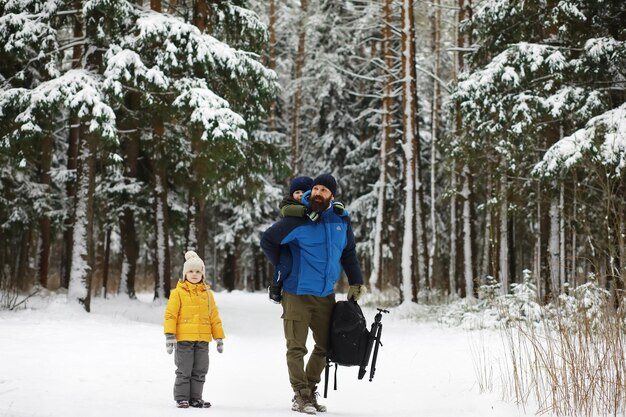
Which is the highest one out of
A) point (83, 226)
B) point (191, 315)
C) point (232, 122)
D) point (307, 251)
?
point (232, 122)

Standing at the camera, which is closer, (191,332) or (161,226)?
(191,332)

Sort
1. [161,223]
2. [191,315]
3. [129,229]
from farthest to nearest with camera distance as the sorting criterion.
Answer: [129,229], [161,223], [191,315]

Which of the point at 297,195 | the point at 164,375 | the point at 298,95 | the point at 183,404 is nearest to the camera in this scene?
the point at 183,404

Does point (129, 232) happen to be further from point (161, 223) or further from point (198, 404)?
point (198, 404)

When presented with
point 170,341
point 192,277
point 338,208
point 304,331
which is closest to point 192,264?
point 192,277

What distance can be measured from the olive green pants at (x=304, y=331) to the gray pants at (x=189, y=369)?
77 centimetres

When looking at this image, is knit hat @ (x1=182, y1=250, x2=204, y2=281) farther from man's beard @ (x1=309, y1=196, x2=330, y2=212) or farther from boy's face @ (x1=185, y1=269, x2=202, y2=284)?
man's beard @ (x1=309, y1=196, x2=330, y2=212)

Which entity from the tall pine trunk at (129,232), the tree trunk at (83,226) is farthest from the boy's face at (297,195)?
the tall pine trunk at (129,232)

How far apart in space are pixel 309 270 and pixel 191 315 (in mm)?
1114

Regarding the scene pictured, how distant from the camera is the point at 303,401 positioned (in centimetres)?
498

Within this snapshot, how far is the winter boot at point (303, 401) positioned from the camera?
492cm

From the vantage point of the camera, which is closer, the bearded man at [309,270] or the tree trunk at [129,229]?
the bearded man at [309,270]

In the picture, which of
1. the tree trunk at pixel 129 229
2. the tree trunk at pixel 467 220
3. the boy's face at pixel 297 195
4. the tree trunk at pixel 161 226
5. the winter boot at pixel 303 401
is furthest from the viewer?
the tree trunk at pixel 129 229

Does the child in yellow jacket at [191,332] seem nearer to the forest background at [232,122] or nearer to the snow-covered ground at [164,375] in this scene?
the snow-covered ground at [164,375]
